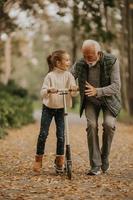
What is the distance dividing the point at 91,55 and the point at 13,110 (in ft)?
44.8

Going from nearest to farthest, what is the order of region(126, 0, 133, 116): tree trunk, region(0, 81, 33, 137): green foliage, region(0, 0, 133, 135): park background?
1. region(0, 81, 33, 137): green foliage
2. region(0, 0, 133, 135): park background
3. region(126, 0, 133, 116): tree trunk

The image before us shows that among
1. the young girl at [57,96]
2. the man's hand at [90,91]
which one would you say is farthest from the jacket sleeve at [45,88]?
the man's hand at [90,91]

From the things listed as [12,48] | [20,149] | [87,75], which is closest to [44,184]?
[87,75]

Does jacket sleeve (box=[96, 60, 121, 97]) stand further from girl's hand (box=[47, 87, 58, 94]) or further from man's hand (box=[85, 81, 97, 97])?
girl's hand (box=[47, 87, 58, 94])

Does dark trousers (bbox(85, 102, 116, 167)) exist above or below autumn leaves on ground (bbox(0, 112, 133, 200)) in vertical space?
above

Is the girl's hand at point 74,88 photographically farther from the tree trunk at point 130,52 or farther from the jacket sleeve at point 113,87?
the tree trunk at point 130,52

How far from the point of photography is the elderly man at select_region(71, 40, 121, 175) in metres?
9.91

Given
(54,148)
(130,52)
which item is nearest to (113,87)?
(54,148)

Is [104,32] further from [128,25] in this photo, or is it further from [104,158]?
[104,158]

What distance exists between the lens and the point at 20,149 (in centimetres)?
1560

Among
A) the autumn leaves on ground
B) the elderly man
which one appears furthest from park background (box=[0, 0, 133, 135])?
the elderly man

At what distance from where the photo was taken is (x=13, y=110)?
23234mm

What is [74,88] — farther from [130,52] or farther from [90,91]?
[130,52]

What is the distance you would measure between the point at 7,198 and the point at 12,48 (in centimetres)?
4550
